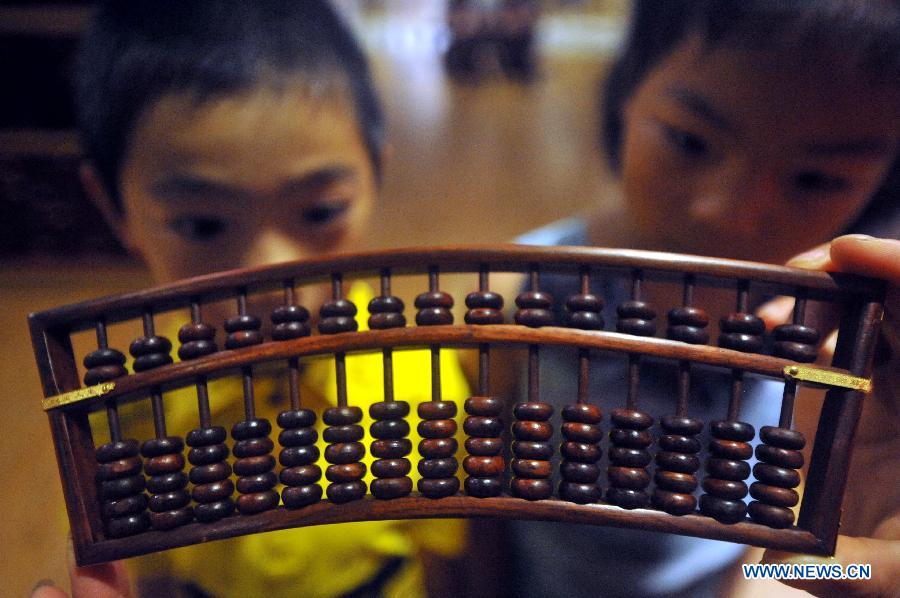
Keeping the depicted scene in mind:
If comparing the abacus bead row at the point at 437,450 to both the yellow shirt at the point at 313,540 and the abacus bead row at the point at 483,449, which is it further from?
the yellow shirt at the point at 313,540

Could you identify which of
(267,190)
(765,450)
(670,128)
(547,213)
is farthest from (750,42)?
(267,190)

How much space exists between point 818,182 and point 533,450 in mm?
475

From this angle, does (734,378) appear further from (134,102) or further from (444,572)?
(134,102)

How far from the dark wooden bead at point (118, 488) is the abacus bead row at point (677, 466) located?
581 mm

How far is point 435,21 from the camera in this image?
808 mm

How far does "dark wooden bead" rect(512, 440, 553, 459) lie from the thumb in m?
0.28

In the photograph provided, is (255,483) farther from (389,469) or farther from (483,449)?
(483,449)

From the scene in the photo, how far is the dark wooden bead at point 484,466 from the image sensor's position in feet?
2.14

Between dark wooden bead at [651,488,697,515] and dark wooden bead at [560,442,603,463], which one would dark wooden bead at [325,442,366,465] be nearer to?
dark wooden bead at [560,442,603,463]

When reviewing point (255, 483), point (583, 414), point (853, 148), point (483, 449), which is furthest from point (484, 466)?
point (853, 148)

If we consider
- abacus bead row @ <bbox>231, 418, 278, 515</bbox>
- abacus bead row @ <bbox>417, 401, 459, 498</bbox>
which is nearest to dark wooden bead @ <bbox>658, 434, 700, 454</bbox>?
abacus bead row @ <bbox>417, 401, 459, 498</bbox>

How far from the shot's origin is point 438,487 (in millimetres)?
655

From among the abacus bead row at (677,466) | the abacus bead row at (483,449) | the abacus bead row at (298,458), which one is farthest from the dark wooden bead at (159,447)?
the abacus bead row at (677,466)

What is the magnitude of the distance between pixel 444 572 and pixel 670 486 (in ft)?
1.51
